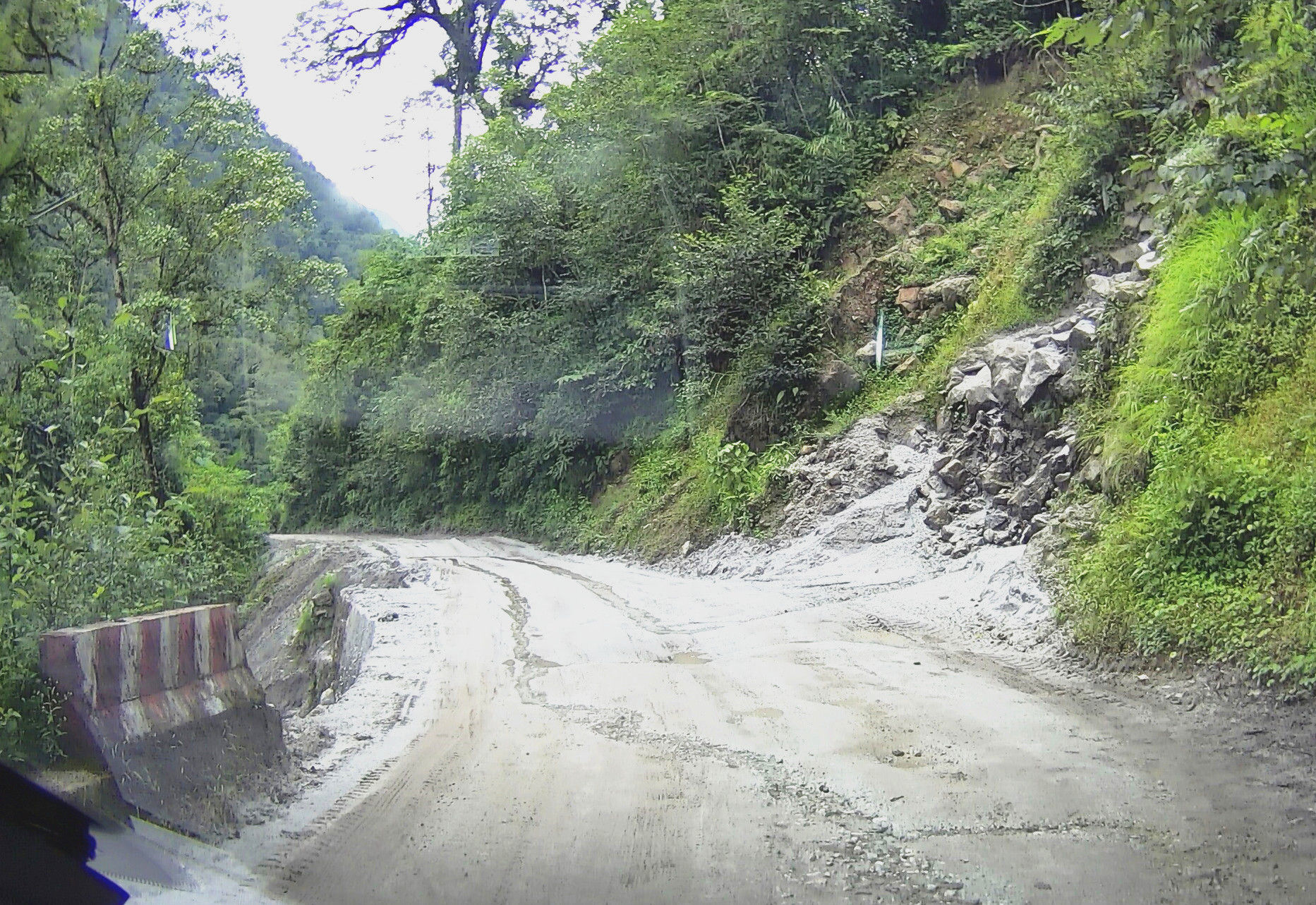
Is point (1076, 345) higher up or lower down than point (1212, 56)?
lower down

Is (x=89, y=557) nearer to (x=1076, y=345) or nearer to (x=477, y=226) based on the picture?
(x=1076, y=345)

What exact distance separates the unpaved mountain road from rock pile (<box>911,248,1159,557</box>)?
2.92 meters

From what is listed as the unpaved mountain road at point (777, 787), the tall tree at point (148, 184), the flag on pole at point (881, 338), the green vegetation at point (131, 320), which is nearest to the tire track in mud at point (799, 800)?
the unpaved mountain road at point (777, 787)

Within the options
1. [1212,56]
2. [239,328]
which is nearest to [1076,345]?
[1212,56]

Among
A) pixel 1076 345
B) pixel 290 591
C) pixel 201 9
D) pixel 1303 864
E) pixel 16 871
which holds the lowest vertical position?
pixel 290 591

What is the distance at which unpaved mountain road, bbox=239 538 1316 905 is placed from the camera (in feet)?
14.4

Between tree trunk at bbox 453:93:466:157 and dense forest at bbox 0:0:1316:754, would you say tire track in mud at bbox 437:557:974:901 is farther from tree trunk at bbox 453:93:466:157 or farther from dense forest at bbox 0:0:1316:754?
tree trunk at bbox 453:93:466:157

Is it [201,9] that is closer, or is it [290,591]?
[201,9]

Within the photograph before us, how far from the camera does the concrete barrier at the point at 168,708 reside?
180 inches

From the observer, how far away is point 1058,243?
15.4 m

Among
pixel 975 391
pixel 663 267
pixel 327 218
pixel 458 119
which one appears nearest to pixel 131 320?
pixel 327 218

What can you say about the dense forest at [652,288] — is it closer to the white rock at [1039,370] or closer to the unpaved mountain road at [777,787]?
the white rock at [1039,370]

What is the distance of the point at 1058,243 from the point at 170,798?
45.7ft

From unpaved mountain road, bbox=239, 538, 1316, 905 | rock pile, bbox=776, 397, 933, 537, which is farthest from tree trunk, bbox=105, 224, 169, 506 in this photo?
rock pile, bbox=776, 397, 933, 537
